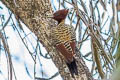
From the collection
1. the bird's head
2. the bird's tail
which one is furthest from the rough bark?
the bird's head

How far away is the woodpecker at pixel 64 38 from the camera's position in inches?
76.4

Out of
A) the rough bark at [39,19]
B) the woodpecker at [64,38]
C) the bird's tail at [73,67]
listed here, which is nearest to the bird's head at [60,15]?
the woodpecker at [64,38]

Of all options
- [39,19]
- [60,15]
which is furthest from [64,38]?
[39,19]

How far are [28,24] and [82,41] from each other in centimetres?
41

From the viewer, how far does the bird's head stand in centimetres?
208

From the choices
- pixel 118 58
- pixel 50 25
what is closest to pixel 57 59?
pixel 50 25

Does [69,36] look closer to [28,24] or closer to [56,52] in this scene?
[56,52]

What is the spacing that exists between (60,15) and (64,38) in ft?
0.66

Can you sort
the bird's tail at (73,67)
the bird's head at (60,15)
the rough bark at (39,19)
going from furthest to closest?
the bird's head at (60,15), the rough bark at (39,19), the bird's tail at (73,67)

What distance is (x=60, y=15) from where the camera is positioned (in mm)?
2178

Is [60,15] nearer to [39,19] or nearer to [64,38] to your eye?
[64,38]

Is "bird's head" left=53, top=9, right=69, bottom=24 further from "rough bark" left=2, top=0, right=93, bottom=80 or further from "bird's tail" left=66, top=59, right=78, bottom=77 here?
"bird's tail" left=66, top=59, right=78, bottom=77

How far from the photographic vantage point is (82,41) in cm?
194

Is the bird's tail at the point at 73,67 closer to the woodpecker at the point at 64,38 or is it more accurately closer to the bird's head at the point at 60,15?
the woodpecker at the point at 64,38
